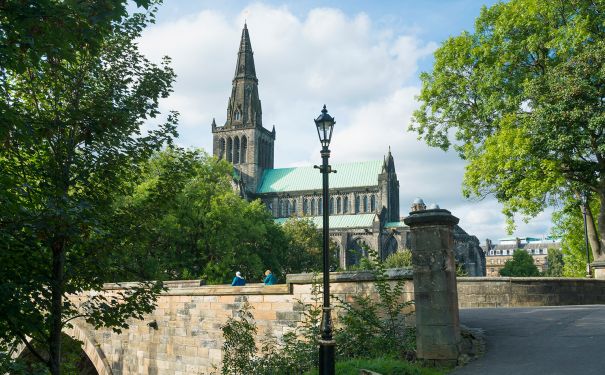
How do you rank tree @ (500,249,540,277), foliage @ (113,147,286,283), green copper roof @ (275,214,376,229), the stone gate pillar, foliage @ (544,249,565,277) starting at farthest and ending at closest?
1. foliage @ (544,249,565,277)
2. tree @ (500,249,540,277)
3. green copper roof @ (275,214,376,229)
4. foliage @ (113,147,286,283)
5. the stone gate pillar

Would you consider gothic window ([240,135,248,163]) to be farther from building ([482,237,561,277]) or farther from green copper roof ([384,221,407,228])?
building ([482,237,561,277])

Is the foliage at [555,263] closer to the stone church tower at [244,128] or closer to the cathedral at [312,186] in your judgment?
the cathedral at [312,186]

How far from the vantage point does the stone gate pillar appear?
325 inches

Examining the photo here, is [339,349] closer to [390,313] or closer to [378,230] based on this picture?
[390,313]

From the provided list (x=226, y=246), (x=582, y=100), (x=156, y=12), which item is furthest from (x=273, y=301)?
(x=226, y=246)

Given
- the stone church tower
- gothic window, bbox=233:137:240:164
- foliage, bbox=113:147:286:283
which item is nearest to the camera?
foliage, bbox=113:147:286:283

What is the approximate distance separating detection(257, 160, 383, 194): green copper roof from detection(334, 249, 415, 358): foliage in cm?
7350

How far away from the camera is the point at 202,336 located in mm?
14328

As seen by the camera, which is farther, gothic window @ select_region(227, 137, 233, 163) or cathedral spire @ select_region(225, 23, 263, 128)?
gothic window @ select_region(227, 137, 233, 163)

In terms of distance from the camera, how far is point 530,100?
20.7 metres

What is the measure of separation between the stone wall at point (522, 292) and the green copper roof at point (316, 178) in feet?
222

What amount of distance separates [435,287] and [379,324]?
149 cm

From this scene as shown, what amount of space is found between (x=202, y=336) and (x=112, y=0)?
32.6 ft

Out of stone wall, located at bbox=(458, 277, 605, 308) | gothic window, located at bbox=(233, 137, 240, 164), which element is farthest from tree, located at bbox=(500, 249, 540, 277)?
stone wall, located at bbox=(458, 277, 605, 308)
